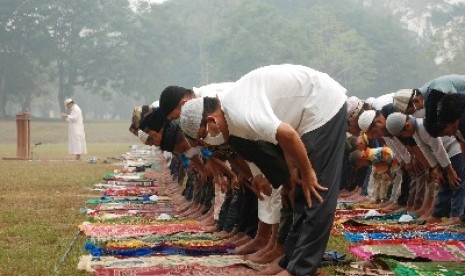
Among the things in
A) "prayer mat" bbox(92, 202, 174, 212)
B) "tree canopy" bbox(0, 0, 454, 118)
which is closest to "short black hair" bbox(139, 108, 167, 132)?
"prayer mat" bbox(92, 202, 174, 212)

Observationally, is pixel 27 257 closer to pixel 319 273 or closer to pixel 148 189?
pixel 319 273

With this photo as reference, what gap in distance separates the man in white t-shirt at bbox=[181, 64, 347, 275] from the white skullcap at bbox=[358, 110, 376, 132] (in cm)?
327

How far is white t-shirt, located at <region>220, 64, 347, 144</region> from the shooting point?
416cm

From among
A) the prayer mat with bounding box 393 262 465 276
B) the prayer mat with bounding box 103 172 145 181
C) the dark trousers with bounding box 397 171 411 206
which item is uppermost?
the dark trousers with bounding box 397 171 411 206

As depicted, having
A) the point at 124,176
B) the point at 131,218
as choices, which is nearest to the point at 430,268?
the point at 131,218

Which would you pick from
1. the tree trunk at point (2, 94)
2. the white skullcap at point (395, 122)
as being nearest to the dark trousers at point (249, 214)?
the white skullcap at point (395, 122)

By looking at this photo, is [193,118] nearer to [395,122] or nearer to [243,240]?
[243,240]

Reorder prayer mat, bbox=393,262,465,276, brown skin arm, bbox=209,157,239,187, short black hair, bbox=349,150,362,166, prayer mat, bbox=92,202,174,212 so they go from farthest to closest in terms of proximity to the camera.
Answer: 1. short black hair, bbox=349,150,362,166
2. prayer mat, bbox=92,202,174,212
3. brown skin arm, bbox=209,157,239,187
4. prayer mat, bbox=393,262,465,276

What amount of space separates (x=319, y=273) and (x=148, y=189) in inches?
271

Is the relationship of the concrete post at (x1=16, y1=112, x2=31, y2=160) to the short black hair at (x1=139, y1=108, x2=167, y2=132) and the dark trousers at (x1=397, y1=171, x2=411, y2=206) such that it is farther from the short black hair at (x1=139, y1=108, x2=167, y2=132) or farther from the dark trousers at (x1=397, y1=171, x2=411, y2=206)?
the dark trousers at (x1=397, y1=171, x2=411, y2=206)

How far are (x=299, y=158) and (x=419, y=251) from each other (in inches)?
77.6

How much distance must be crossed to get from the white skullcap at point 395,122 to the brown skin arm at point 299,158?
2941 mm

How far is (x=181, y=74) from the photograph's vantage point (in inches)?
2403

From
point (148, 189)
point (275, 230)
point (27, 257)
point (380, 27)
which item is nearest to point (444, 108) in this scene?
point (275, 230)
